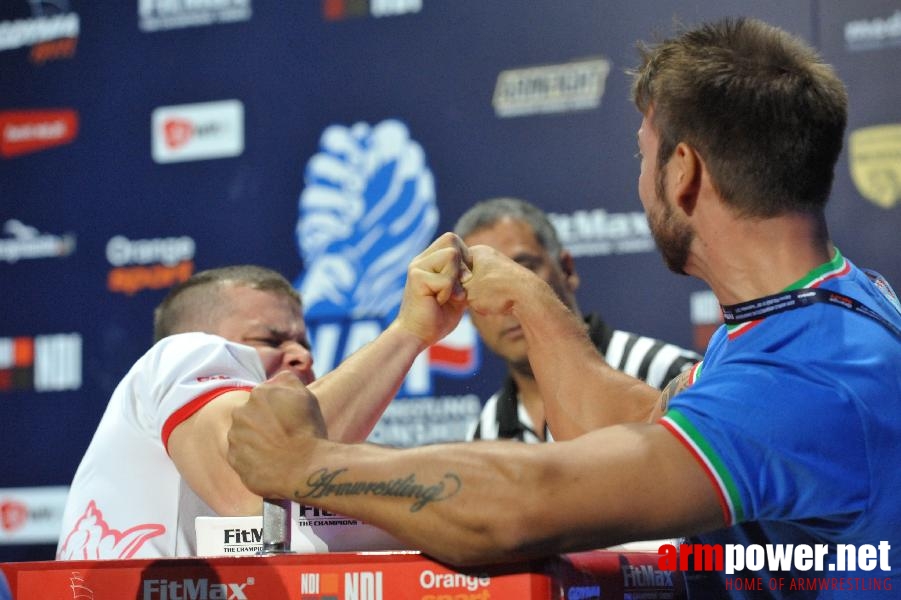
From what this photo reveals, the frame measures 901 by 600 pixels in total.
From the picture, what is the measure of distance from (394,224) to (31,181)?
1413mm

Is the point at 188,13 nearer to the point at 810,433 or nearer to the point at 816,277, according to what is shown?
the point at 816,277

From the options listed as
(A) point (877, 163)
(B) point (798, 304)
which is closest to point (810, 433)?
(B) point (798, 304)

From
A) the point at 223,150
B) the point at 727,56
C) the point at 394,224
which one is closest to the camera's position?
the point at 727,56

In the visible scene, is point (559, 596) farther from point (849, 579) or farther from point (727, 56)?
point (727, 56)

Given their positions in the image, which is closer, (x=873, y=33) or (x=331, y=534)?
(x=331, y=534)

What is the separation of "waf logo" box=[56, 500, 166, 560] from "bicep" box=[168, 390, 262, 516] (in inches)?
5.6

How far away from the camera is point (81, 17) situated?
13.1 feet

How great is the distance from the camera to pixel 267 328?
2.12 meters

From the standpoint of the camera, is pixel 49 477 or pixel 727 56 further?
pixel 49 477

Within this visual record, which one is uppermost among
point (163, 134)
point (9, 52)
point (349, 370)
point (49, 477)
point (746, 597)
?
point (9, 52)

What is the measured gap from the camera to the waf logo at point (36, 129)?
3969mm

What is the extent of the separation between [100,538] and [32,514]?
229 centimetres

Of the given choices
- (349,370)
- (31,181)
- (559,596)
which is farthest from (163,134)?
(559,596)
